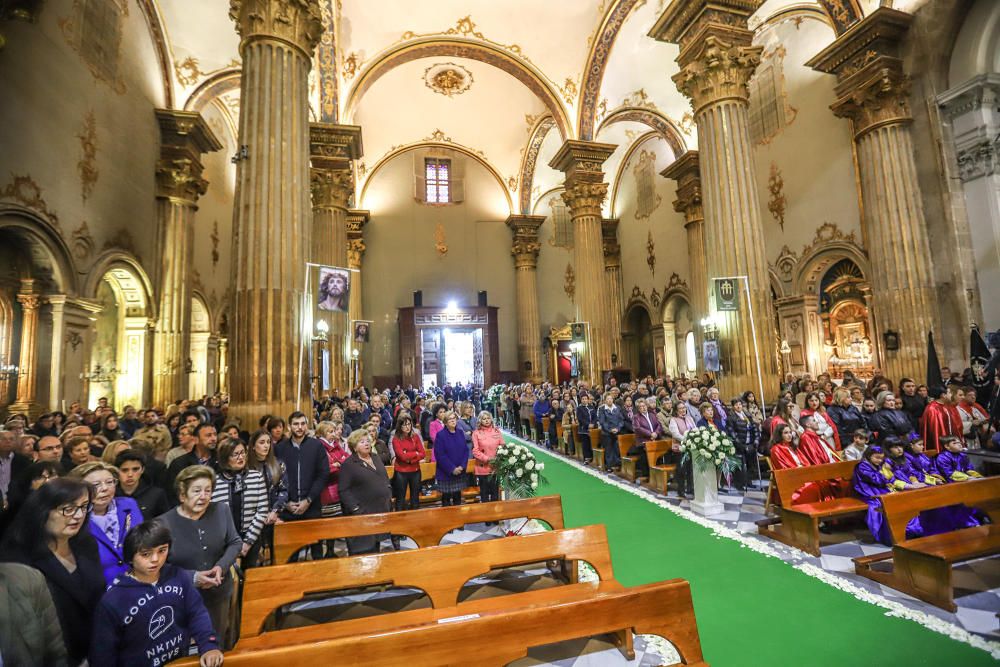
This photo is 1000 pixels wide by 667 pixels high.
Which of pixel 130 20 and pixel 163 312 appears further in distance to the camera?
pixel 163 312

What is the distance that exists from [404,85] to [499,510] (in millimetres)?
19601

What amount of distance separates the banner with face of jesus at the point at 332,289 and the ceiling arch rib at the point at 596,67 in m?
11.2

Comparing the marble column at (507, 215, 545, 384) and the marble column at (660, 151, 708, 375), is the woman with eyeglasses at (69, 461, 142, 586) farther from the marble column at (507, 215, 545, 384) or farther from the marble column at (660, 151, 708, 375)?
the marble column at (507, 215, 545, 384)

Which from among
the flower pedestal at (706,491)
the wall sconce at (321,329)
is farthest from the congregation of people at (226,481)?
the wall sconce at (321,329)

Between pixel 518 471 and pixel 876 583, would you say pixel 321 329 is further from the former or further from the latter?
pixel 876 583

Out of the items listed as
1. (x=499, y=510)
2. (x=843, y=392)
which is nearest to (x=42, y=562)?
(x=499, y=510)

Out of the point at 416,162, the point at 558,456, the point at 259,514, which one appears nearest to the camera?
the point at 259,514

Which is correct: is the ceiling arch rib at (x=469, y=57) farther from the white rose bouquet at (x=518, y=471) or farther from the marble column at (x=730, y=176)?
the white rose bouquet at (x=518, y=471)

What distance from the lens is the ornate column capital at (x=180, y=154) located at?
41.4 feet

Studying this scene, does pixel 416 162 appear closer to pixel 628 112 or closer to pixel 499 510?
pixel 628 112

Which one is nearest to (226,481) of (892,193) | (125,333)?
(125,333)

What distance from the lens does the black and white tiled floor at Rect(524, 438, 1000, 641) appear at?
3.31 metres

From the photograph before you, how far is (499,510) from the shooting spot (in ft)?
13.1

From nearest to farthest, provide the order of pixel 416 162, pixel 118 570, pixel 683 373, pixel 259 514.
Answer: pixel 118 570, pixel 259 514, pixel 683 373, pixel 416 162
